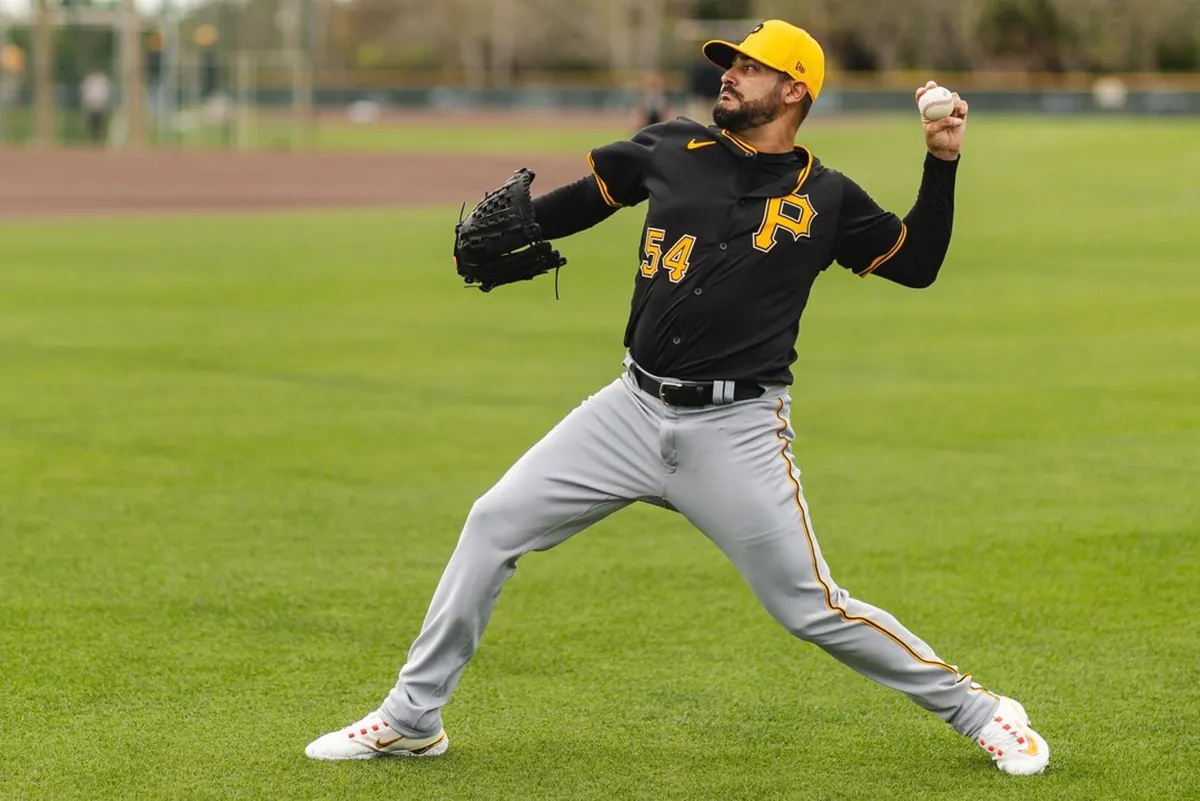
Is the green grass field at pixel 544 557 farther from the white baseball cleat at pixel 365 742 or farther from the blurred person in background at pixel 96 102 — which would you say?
the blurred person in background at pixel 96 102

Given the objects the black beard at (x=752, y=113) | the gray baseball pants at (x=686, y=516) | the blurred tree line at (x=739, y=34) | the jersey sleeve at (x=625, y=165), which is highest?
the black beard at (x=752, y=113)

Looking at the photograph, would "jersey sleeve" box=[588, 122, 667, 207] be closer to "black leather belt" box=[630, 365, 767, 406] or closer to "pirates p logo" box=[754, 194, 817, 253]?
"pirates p logo" box=[754, 194, 817, 253]

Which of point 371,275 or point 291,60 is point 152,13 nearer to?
point 291,60

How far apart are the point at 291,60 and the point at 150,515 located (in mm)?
40962

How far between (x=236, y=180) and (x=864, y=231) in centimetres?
3065

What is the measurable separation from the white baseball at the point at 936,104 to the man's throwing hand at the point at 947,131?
0.01 m

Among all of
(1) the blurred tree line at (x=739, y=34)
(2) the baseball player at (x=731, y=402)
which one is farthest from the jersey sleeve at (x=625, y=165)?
(1) the blurred tree line at (x=739, y=34)

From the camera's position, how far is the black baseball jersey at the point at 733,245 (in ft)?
15.6

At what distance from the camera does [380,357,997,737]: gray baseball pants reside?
186 inches

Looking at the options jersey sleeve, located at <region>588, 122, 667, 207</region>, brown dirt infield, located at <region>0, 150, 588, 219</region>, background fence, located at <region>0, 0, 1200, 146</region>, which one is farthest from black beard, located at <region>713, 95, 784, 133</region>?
background fence, located at <region>0, 0, 1200, 146</region>

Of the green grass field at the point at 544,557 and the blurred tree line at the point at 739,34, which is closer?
the green grass field at the point at 544,557

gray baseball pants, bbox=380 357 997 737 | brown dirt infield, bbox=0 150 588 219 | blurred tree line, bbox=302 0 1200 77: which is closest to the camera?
gray baseball pants, bbox=380 357 997 737

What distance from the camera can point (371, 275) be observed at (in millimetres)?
18438

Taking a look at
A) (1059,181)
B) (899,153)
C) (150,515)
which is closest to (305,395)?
(150,515)
